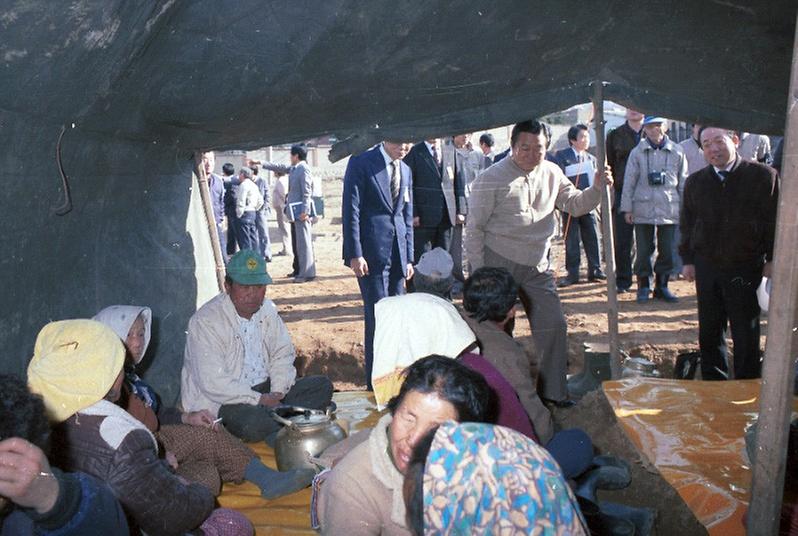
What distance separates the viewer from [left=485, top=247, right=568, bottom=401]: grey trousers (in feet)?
16.7

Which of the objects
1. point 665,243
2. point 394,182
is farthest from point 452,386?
point 665,243

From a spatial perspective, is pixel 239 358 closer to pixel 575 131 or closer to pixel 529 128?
pixel 529 128

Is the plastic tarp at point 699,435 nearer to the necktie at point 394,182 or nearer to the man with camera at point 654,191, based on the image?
the necktie at point 394,182

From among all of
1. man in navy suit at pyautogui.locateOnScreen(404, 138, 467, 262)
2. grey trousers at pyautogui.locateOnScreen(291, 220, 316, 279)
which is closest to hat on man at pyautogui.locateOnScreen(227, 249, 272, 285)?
man in navy suit at pyautogui.locateOnScreen(404, 138, 467, 262)

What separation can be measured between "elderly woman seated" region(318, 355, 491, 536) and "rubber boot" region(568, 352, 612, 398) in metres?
3.77

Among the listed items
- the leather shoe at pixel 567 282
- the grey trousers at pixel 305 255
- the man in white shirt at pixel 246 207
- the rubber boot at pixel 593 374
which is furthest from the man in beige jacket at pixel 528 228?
the man in white shirt at pixel 246 207

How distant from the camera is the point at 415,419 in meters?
2.09

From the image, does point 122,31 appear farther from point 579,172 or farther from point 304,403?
point 579,172

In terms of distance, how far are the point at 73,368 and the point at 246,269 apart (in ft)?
5.58

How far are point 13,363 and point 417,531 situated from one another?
2308 millimetres

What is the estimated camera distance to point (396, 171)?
5.88 meters

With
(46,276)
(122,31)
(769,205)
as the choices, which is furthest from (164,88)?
(769,205)

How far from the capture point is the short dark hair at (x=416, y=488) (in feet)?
5.59

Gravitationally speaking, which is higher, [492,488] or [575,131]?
[575,131]
